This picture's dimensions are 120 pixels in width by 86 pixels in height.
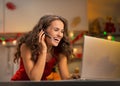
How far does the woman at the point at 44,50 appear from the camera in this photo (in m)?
1.38

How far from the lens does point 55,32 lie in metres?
1.48

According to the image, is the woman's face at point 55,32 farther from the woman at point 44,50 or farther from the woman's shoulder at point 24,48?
the woman's shoulder at point 24,48

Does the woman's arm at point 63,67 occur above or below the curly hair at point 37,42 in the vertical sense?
below

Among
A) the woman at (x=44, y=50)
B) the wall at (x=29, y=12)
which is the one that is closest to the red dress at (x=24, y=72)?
the woman at (x=44, y=50)

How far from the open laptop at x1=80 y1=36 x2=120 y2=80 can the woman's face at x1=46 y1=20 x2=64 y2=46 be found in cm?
37

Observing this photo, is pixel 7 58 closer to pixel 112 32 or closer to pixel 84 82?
pixel 112 32

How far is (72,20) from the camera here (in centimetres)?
300

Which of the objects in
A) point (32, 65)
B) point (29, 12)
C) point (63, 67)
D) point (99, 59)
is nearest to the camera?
point (99, 59)

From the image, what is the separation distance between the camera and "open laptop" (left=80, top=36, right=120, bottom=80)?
1103 mm

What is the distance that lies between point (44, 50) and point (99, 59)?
0.40m

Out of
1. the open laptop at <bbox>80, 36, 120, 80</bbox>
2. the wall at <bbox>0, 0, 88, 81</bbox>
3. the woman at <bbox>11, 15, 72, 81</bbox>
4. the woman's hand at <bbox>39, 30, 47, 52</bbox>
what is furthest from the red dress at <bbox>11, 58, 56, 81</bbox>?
the wall at <bbox>0, 0, 88, 81</bbox>

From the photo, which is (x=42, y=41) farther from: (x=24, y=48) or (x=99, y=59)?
(x=99, y=59)

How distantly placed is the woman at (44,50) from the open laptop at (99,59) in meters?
0.34

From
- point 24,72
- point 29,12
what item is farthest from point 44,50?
point 29,12
